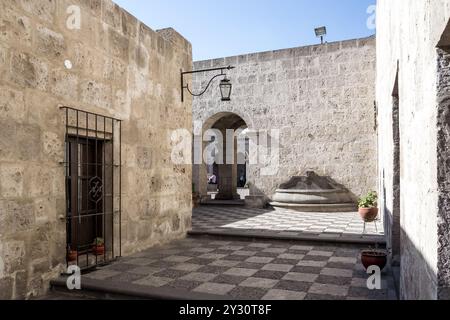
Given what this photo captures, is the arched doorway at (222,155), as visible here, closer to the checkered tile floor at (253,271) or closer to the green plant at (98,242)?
the checkered tile floor at (253,271)

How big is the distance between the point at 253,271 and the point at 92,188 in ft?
6.78

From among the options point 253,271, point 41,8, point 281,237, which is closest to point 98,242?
point 253,271

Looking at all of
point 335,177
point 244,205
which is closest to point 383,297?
point 335,177

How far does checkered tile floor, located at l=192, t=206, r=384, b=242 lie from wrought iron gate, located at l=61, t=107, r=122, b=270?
2195mm

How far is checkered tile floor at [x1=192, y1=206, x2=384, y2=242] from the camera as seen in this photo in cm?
598

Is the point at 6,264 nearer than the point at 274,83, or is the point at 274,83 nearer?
the point at 6,264

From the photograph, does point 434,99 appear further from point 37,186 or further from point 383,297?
point 37,186

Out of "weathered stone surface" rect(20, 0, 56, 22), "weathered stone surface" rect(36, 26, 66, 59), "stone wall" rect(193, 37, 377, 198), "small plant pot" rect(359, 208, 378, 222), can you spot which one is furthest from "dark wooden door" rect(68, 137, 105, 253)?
"stone wall" rect(193, 37, 377, 198)

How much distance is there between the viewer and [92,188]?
4469 mm

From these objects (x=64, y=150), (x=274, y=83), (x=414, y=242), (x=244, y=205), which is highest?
(x=274, y=83)

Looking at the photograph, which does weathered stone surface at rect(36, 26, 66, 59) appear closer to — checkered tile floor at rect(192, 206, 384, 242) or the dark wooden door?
the dark wooden door

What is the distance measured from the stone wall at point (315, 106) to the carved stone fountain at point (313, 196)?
0.26 metres
